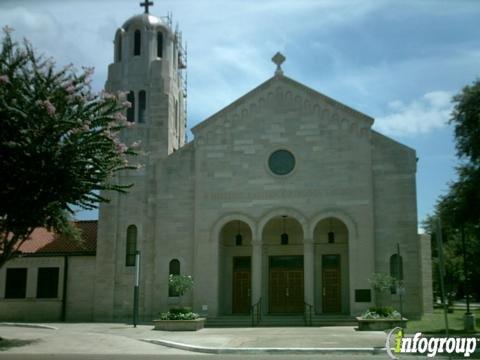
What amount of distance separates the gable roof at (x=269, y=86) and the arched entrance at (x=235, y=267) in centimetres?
552

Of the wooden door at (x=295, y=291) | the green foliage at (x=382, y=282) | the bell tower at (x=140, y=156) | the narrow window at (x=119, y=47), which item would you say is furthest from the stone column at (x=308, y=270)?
the narrow window at (x=119, y=47)

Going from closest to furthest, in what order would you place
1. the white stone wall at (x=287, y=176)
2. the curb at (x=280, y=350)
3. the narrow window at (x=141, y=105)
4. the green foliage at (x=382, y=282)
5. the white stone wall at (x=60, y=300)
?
the curb at (x=280, y=350) < the green foliage at (x=382, y=282) < the white stone wall at (x=287, y=176) < the white stone wall at (x=60, y=300) < the narrow window at (x=141, y=105)

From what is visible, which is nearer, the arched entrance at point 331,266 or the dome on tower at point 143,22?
the arched entrance at point 331,266

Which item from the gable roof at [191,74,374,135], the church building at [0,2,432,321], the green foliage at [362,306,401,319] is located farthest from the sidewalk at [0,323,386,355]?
the gable roof at [191,74,374,135]

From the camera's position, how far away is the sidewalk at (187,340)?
20.5m

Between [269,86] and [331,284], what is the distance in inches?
432

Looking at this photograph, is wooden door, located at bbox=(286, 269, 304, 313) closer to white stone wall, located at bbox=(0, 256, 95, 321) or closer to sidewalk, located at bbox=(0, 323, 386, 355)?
sidewalk, located at bbox=(0, 323, 386, 355)

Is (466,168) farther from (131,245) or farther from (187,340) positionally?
(131,245)

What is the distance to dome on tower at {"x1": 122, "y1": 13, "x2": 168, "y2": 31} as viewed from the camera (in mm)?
37781

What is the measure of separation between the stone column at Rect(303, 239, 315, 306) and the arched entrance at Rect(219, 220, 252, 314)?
12.7ft

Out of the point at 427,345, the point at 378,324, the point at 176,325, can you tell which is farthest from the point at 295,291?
the point at 427,345

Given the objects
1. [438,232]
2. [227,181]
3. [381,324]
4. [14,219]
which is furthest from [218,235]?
[438,232]

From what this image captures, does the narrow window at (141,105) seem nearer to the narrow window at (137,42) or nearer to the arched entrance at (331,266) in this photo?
the narrow window at (137,42)

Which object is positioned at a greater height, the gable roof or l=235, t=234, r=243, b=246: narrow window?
the gable roof
